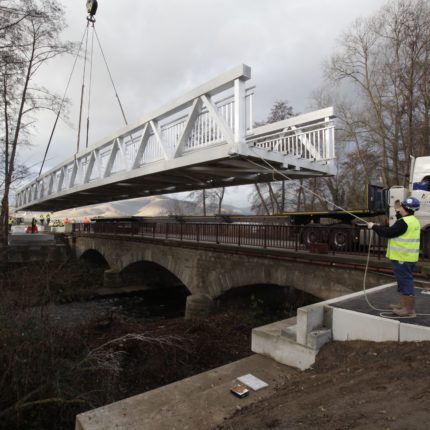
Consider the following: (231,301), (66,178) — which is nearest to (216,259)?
(231,301)

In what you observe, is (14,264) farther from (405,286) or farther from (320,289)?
(405,286)

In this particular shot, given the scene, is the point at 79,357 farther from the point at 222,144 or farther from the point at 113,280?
the point at 113,280

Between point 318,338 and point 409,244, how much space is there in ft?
5.99

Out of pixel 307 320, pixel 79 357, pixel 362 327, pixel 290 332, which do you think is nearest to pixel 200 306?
pixel 79 357

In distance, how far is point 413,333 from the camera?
154 inches

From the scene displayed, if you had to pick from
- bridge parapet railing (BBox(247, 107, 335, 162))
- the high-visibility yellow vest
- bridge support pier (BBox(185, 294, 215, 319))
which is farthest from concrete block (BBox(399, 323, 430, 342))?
bridge support pier (BBox(185, 294, 215, 319))

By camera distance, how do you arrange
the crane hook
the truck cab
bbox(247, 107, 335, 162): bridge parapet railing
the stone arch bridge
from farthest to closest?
the crane hook → bbox(247, 107, 335, 162): bridge parapet railing → the truck cab → the stone arch bridge

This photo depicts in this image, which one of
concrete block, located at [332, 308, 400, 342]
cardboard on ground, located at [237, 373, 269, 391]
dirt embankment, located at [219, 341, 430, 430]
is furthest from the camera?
cardboard on ground, located at [237, 373, 269, 391]

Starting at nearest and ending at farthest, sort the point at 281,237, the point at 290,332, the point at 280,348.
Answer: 1. the point at 280,348
2. the point at 290,332
3. the point at 281,237

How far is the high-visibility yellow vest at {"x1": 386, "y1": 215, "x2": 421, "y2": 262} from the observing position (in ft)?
15.0

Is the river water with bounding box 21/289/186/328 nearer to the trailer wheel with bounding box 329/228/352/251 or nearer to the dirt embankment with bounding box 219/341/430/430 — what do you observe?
the trailer wheel with bounding box 329/228/352/251

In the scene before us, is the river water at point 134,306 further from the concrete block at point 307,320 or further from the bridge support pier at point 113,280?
the concrete block at point 307,320

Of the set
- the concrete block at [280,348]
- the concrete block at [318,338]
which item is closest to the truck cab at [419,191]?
the concrete block at [318,338]

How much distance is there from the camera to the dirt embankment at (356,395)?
8.27ft
